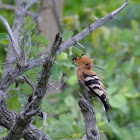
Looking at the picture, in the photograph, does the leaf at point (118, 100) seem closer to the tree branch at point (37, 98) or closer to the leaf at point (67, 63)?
the leaf at point (67, 63)

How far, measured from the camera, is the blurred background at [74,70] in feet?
13.5

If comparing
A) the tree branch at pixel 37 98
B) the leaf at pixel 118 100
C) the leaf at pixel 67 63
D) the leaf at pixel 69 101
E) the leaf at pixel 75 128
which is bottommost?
the leaf at pixel 118 100

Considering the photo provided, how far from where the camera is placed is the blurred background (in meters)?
4.12

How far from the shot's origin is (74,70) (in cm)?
540

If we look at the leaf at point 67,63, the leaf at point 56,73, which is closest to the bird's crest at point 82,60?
the leaf at point 67,63

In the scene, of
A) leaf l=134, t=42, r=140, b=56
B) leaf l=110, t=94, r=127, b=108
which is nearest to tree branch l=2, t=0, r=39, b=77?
leaf l=110, t=94, r=127, b=108

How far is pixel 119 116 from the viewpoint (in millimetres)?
7543

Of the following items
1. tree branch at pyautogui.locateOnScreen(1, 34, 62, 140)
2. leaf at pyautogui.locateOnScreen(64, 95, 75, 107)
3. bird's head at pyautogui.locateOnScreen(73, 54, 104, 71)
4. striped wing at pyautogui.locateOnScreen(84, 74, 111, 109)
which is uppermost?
tree branch at pyautogui.locateOnScreen(1, 34, 62, 140)

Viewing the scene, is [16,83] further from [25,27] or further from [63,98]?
[63,98]

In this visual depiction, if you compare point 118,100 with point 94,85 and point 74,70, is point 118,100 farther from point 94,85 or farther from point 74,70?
point 94,85

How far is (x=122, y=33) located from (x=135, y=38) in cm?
27

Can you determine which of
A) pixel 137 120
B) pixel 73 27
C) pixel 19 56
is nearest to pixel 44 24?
pixel 73 27

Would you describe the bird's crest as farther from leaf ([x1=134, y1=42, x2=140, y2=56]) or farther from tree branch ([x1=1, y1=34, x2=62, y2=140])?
leaf ([x1=134, y1=42, x2=140, y2=56])

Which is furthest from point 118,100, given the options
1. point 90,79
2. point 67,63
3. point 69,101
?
point 67,63
